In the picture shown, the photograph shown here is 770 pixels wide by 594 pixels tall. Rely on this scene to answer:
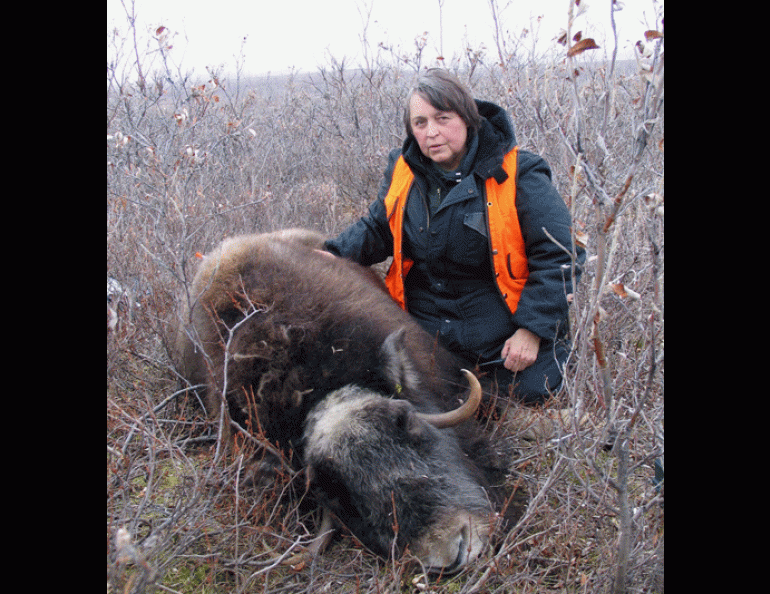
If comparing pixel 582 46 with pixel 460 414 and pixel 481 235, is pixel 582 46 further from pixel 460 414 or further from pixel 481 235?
pixel 481 235

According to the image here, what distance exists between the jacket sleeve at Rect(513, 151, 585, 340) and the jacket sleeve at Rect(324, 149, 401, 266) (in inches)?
45.6

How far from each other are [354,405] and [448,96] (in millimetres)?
2298

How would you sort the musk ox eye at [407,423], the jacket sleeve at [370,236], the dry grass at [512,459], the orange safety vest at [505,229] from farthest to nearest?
the jacket sleeve at [370,236], the orange safety vest at [505,229], the musk ox eye at [407,423], the dry grass at [512,459]

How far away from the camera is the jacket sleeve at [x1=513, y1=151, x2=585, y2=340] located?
387cm

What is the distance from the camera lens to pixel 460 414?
3.05 m

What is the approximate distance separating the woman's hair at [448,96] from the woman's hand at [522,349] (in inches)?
59.6

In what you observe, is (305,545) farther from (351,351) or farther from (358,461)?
(351,351)

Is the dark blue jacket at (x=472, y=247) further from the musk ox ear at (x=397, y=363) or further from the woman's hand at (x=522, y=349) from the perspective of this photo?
the musk ox ear at (x=397, y=363)

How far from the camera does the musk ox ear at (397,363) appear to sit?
10.4 ft

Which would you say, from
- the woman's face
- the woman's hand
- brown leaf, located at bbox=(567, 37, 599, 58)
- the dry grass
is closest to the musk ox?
the dry grass

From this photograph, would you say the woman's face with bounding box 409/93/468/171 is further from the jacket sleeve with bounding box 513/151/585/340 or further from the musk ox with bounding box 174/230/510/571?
the musk ox with bounding box 174/230/510/571

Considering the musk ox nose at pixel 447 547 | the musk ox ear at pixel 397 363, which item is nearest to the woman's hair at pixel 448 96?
the musk ox ear at pixel 397 363

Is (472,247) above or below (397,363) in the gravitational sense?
above

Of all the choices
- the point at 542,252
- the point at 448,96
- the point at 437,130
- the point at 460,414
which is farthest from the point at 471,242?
the point at 460,414
